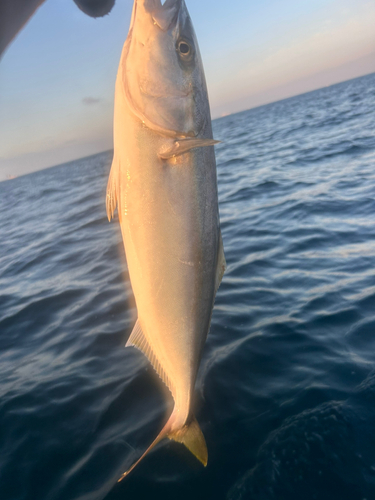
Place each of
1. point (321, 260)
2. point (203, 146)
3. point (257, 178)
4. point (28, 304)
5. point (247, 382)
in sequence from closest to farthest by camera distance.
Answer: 1. point (203, 146)
2. point (247, 382)
3. point (321, 260)
4. point (28, 304)
5. point (257, 178)

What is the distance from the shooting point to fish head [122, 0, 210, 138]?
175 cm

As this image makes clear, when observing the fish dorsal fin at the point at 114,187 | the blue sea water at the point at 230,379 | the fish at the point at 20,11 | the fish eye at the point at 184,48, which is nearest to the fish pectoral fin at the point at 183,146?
the fish dorsal fin at the point at 114,187

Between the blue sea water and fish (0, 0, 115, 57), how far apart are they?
3.01 meters

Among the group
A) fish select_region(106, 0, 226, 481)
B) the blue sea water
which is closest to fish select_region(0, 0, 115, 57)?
fish select_region(106, 0, 226, 481)

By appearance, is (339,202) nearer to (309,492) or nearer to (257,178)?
(257,178)

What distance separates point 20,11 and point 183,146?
1175mm

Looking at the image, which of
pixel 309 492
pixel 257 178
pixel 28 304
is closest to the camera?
pixel 309 492

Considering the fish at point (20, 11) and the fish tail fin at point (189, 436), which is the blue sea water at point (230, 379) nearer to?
the fish tail fin at point (189, 436)

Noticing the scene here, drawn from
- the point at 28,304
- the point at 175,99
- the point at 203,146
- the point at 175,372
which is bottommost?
the point at 28,304

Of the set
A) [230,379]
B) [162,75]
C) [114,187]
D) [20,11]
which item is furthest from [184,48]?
[230,379]

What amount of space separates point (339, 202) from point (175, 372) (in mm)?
6960

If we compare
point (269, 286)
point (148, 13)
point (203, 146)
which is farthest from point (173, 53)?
point (269, 286)

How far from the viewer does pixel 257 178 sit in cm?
1197

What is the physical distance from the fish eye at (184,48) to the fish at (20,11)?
0.49m
